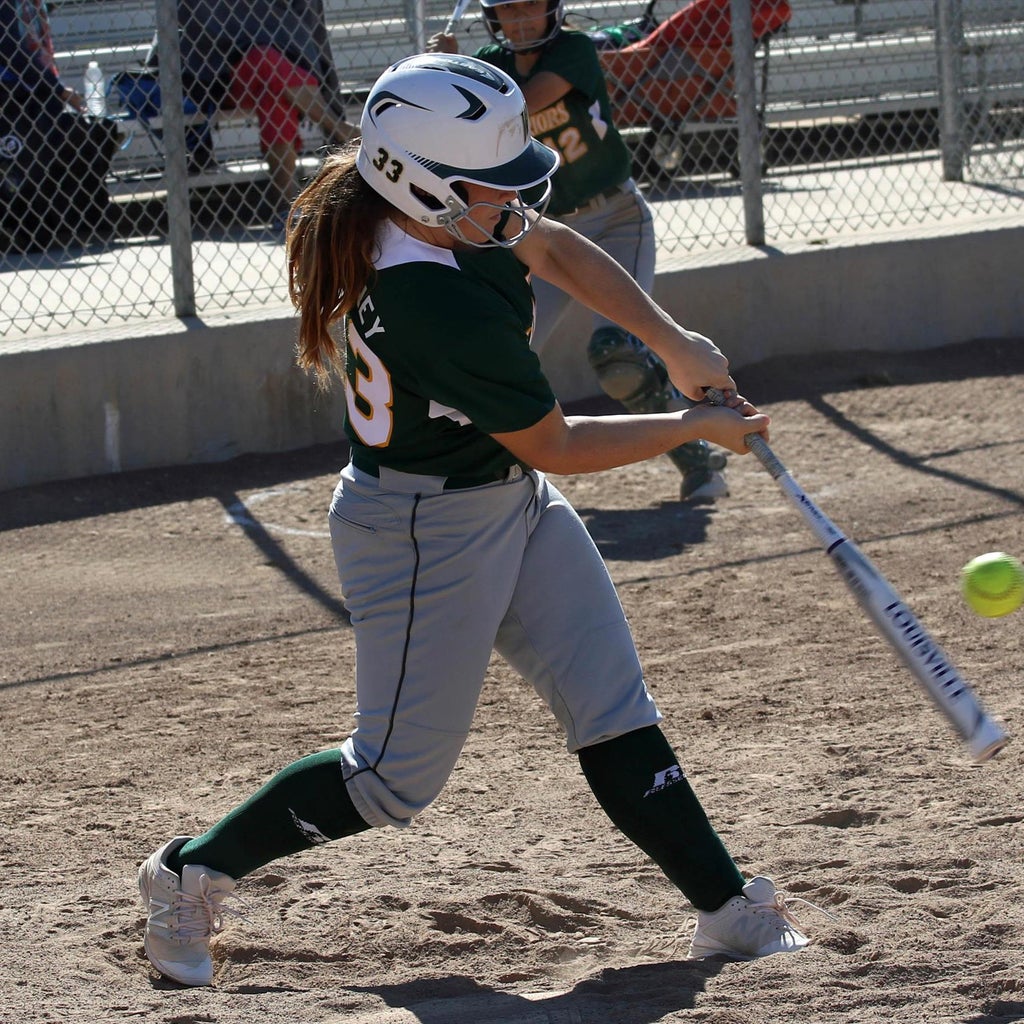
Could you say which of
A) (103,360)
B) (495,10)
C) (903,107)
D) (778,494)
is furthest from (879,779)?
(903,107)

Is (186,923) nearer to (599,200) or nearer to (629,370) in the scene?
(629,370)

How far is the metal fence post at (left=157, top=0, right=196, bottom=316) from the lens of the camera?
690 centimetres

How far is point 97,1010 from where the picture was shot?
9.58 feet

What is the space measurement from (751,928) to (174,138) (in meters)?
5.10

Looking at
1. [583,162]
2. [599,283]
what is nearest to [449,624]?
[599,283]

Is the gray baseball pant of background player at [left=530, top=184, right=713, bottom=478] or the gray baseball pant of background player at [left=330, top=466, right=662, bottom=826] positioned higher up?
the gray baseball pant of background player at [left=330, top=466, right=662, bottom=826]

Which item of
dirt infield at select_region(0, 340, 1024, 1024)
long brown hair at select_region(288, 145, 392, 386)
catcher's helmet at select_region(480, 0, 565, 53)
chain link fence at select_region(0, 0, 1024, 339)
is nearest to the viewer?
long brown hair at select_region(288, 145, 392, 386)

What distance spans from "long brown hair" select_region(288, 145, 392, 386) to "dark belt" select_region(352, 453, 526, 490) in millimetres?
210

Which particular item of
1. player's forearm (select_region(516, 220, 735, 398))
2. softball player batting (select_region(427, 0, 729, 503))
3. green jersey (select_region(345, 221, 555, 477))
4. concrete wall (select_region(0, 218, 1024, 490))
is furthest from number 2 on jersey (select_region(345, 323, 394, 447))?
concrete wall (select_region(0, 218, 1024, 490))

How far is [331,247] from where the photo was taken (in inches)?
111

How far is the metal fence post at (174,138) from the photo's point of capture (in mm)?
6902

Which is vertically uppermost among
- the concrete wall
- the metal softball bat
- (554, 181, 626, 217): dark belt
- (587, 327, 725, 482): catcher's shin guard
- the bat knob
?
the metal softball bat

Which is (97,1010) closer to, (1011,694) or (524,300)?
(524,300)

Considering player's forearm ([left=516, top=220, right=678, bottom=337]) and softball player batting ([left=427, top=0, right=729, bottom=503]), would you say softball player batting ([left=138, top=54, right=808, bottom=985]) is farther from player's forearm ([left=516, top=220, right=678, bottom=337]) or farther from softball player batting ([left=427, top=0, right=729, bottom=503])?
softball player batting ([left=427, top=0, right=729, bottom=503])
